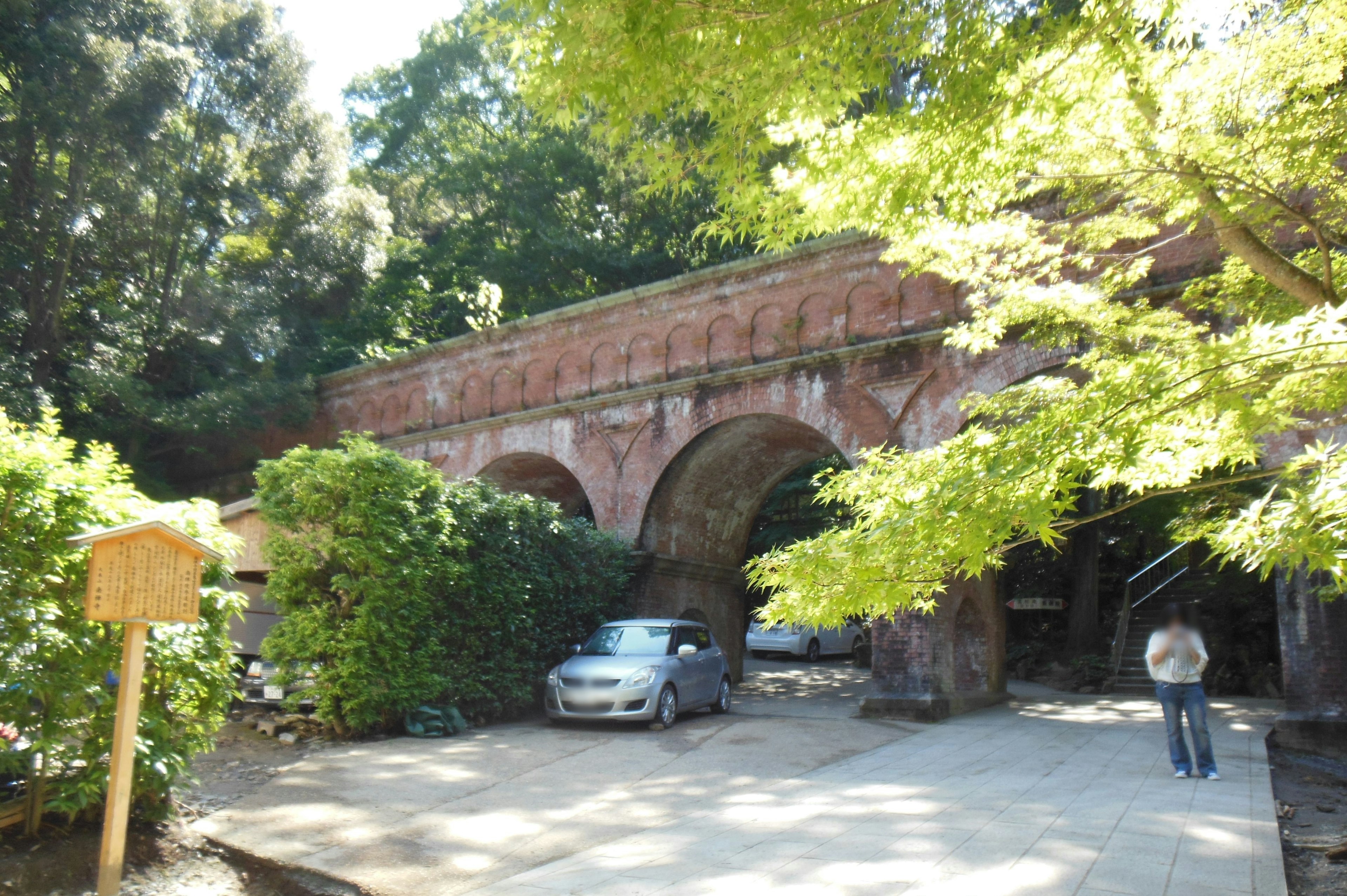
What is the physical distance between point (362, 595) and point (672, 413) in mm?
6888

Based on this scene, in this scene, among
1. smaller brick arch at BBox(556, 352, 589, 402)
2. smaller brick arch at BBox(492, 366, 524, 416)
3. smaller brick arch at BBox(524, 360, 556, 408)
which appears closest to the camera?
smaller brick arch at BBox(556, 352, 589, 402)

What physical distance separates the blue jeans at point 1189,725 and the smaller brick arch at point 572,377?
37.7 ft

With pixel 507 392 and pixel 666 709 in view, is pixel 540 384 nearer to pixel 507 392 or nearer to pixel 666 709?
pixel 507 392

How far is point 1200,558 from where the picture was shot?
24438 mm

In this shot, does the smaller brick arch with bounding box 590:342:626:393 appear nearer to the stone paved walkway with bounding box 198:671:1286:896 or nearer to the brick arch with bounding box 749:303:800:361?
the brick arch with bounding box 749:303:800:361

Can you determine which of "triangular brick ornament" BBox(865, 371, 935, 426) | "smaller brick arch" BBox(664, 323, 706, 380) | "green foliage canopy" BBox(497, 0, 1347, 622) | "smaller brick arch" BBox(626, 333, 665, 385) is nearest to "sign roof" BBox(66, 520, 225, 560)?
"green foliage canopy" BBox(497, 0, 1347, 622)

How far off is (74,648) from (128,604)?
743 mm

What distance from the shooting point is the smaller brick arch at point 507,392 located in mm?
18250

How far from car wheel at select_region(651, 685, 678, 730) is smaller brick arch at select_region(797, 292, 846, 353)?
5926 millimetres

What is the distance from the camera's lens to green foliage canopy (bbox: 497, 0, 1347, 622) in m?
3.22

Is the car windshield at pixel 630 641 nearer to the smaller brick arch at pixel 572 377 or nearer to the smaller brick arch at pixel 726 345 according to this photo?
the smaller brick arch at pixel 726 345

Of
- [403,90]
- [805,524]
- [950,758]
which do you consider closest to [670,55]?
[950,758]

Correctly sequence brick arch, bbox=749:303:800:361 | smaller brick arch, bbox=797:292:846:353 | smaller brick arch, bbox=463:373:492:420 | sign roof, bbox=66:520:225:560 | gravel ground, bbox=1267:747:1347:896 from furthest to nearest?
smaller brick arch, bbox=463:373:492:420 → brick arch, bbox=749:303:800:361 → smaller brick arch, bbox=797:292:846:353 → gravel ground, bbox=1267:747:1347:896 → sign roof, bbox=66:520:225:560

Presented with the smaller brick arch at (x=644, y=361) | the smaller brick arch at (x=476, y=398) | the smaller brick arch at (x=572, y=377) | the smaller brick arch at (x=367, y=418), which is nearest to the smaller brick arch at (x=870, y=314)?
the smaller brick arch at (x=644, y=361)
